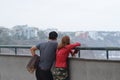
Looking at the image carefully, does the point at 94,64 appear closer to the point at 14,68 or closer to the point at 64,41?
the point at 64,41

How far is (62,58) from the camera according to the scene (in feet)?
26.5

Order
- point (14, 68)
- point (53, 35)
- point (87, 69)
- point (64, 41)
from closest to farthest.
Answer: point (64, 41)
point (87, 69)
point (53, 35)
point (14, 68)

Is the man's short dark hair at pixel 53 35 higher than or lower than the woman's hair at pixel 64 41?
higher

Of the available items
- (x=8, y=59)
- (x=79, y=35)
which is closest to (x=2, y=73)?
(x=8, y=59)

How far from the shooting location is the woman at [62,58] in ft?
26.1

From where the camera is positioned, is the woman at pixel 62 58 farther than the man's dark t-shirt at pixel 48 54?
No

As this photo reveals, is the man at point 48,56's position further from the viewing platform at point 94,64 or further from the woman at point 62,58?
the viewing platform at point 94,64

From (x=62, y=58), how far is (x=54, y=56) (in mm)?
277

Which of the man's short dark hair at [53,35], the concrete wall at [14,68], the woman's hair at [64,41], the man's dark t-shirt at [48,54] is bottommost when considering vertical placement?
the concrete wall at [14,68]

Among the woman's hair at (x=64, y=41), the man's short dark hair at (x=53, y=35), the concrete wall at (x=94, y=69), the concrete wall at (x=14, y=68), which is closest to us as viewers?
the concrete wall at (x=94, y=69)

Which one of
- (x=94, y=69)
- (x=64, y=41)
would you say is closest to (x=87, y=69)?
(x=94, y=69)

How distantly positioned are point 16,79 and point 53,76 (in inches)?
107

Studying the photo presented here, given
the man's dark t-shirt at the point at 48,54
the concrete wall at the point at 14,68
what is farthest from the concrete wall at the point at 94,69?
the concrete wall at the point at 14,68

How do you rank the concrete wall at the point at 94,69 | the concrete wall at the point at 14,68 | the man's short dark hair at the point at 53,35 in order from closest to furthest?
the concrete wall at the point at 94,69
the man's short dark hair at the point at 53,35
the concrete wall at the point at 14,68
